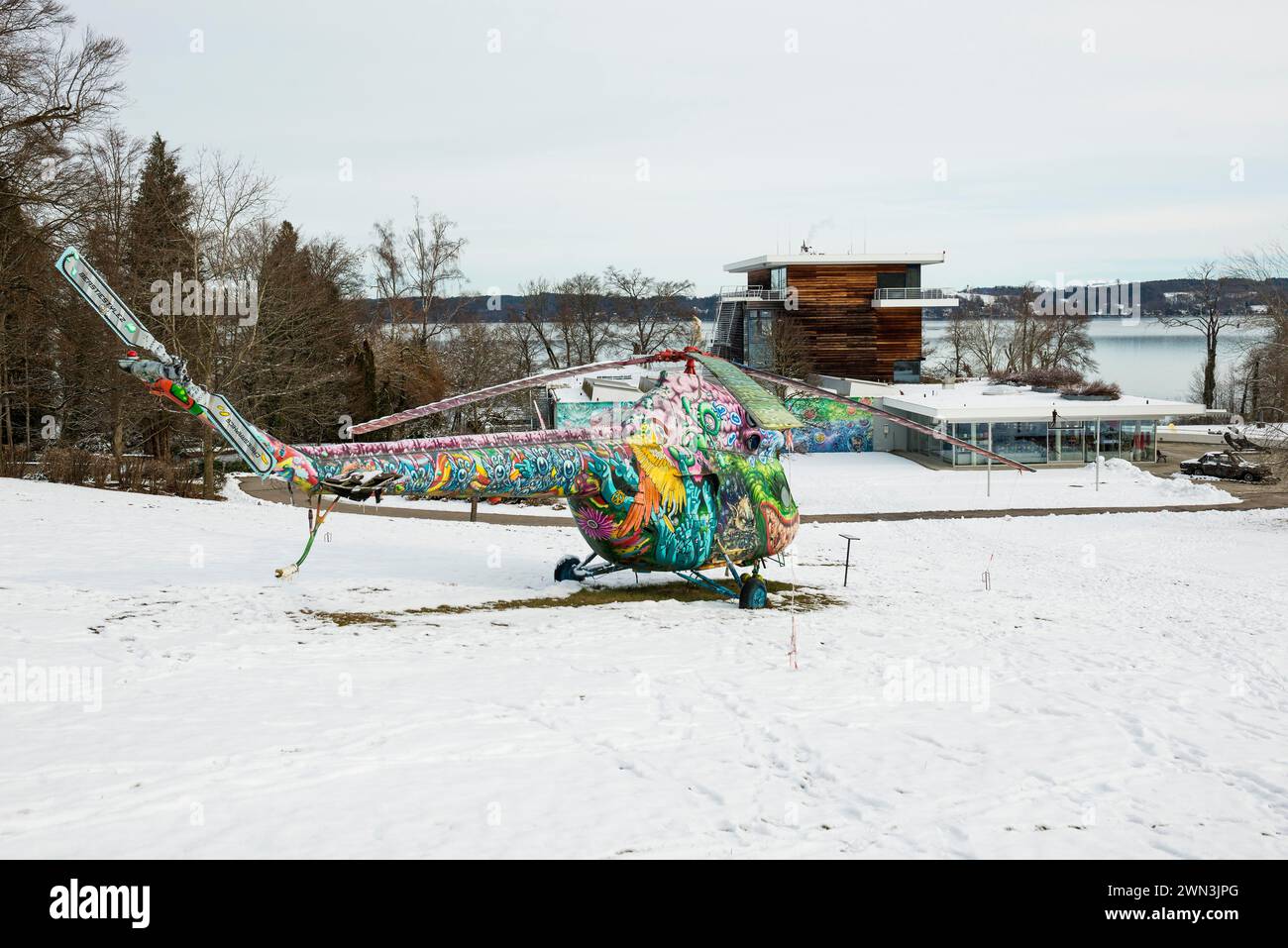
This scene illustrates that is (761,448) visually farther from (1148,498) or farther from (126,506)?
(1148,498)

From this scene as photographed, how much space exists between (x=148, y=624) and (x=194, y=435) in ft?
91.9

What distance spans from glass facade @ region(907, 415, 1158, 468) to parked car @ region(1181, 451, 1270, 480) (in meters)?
2.88

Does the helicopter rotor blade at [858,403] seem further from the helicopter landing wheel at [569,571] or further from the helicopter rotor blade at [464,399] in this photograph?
the helicopter landing wheel at [569,571]

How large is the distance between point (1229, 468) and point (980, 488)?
35.1 ft

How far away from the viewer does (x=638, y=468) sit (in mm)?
14906

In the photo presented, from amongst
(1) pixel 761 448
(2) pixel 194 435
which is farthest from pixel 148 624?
(2) pixel 194 435

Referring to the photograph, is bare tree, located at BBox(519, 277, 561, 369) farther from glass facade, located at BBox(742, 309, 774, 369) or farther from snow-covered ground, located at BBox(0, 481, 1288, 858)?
snow-covered ground, located at BBox(0, 481, 1288, 858)

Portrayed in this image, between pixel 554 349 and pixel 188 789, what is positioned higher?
pixel 554 349

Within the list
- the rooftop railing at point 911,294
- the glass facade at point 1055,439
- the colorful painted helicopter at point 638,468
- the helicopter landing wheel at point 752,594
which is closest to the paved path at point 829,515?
the glass facade at point 1055,439

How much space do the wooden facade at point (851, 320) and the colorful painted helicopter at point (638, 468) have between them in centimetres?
4129

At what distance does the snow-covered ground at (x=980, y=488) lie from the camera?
32531 mm

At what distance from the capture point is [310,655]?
446 inches

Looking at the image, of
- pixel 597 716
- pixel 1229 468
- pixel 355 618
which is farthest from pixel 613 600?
pixel 1229 468

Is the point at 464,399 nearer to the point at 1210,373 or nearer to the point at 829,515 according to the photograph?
the point at 829,515
